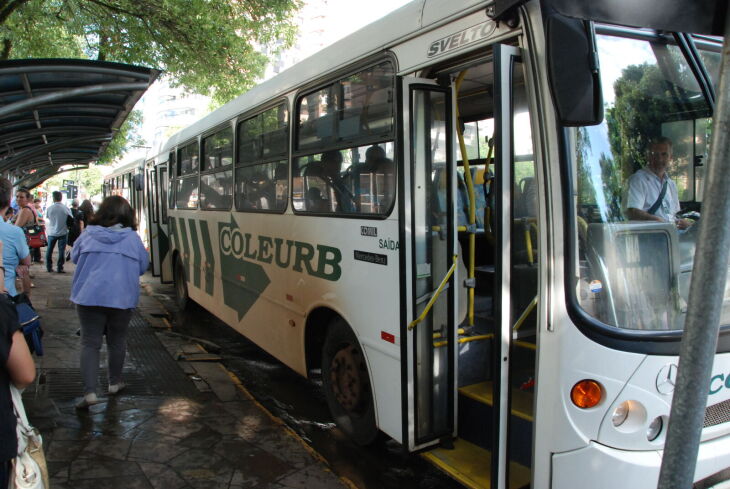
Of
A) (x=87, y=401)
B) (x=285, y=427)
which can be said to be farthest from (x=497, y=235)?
(x=87, y=401)

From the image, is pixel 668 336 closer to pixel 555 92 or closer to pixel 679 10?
pixel 555 92

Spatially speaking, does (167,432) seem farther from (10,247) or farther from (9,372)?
(9,372)

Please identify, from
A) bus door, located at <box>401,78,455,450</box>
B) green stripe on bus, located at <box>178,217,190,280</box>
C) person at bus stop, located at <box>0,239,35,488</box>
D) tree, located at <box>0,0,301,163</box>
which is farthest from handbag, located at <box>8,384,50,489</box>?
tree, located at <box>0,0,301,163</box>

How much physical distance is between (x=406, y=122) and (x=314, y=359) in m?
2.27

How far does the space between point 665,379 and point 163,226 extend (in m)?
9.56

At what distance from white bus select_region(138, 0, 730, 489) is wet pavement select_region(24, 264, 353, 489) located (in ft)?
1.86

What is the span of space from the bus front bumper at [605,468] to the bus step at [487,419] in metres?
0.32

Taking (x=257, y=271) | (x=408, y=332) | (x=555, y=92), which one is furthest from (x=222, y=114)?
(x=555, y=92)

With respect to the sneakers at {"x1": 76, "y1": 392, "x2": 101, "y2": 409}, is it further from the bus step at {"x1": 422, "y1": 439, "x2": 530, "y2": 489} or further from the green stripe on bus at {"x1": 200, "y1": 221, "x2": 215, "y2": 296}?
the bus step at {"x1": 422, "y1": 439, "x2": 530, "y2": 489}

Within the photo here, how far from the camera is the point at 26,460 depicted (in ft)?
6.81

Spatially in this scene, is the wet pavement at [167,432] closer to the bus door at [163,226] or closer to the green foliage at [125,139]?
the bus door at [163,226]

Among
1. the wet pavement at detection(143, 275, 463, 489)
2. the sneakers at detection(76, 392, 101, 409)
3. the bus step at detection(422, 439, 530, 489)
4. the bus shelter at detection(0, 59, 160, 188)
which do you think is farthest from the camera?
the bus shelter at detection(0, 59, 160, 188)

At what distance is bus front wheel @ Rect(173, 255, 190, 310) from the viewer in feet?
29.1

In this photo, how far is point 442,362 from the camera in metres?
3.44
